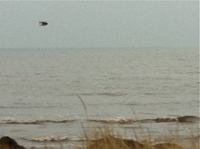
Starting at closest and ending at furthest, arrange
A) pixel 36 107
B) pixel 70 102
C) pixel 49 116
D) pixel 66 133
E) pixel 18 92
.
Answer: pixel 66 133 → pixel 49 116 → pixel 36 107 → pixel 70 102 → pixel 18 92

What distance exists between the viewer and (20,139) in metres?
13.1

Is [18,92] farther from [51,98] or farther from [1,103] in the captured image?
[1,103]

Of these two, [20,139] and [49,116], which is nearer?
[20,139]

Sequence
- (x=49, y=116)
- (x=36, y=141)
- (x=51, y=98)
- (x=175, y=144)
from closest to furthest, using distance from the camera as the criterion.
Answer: (x=175, y=144) → (x=36, y=141) → (x=49, y=116) → (x=51, y=98)

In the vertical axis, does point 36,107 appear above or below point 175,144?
above

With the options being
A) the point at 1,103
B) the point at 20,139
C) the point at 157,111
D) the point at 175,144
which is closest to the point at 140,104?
the point at 157,111

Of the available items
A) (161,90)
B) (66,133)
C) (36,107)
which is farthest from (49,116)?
(161,90)

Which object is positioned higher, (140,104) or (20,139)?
(140,104)

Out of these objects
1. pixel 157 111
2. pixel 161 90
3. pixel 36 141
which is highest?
pixel 161 90

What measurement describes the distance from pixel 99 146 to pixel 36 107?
17274mm

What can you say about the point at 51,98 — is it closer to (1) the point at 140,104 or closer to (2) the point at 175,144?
(1) the point at 140,104

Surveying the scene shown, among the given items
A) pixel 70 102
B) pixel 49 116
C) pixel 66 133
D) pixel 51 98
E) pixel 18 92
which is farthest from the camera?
pixel 18 92

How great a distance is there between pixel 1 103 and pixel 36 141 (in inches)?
432

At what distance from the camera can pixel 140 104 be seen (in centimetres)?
2305
